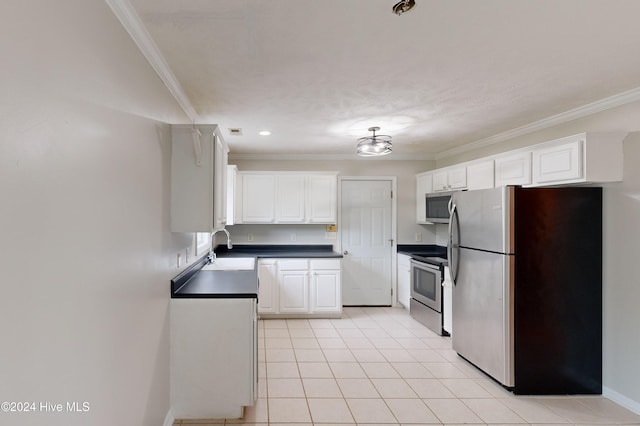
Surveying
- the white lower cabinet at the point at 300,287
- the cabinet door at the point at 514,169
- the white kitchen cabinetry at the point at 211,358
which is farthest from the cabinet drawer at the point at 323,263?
the white kitchen cabinetry at the point at 211,358

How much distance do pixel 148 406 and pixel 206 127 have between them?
177 cm

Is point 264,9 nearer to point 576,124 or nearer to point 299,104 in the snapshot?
point 299,104

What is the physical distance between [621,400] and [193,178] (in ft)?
11.8

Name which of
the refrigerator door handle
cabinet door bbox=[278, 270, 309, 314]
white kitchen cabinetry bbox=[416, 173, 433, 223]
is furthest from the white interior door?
the refrigerator door handle

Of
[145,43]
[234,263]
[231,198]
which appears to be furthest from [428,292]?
[145,43]

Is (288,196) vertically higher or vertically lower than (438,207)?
higher

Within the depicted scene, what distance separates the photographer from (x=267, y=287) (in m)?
4.73

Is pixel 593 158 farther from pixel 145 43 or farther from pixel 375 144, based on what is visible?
pixel 145 43

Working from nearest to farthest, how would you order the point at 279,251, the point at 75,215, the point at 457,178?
the point at 75,215
the point at 457,178
the point at 279,251

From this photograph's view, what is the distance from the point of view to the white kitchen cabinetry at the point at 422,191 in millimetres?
5033

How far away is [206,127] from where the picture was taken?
8.16 ft

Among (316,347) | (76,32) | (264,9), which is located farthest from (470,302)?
(76,32)

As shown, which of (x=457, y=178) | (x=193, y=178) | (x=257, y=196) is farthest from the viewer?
(x=257, y=196)

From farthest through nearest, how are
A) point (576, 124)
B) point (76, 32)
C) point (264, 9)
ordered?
point (576, 124), point (264, 9), point (76, 32)
